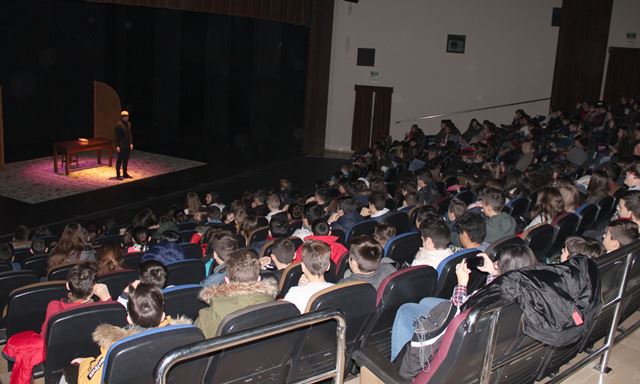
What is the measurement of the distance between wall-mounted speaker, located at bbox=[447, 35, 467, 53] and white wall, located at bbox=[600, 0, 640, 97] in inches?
137

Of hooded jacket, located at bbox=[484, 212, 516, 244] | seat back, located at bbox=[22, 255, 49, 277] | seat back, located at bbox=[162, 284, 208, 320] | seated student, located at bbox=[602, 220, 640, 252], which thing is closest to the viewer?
seat back, located at bbox=[162, 284, 208, 320]

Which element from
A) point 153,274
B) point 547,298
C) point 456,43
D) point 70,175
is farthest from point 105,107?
point 547,298

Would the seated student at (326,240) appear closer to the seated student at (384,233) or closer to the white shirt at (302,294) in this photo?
the seated student at (384,233)

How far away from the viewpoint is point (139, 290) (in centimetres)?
280

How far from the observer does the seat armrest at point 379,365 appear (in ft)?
8.89

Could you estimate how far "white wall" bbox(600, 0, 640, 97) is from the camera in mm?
14305

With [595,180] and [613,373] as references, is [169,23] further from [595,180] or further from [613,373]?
[613,373]

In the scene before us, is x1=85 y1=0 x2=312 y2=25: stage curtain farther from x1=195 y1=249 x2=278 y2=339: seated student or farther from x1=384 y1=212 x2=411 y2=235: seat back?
x1=195 y1=249 x2=278 y2=339: seated student

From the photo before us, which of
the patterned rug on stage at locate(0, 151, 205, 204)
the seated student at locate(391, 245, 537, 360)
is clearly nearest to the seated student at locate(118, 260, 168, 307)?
the seated student at locate(391, 245, 537, 360)

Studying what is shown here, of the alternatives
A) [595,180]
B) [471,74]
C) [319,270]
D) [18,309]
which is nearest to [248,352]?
[319,270]

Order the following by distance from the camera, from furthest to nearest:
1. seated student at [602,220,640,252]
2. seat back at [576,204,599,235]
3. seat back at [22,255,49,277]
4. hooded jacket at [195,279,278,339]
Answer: seat back at [22,255,49,277] → seat back at [576,204,599,235] → seated student at [602,220,640,252] → hooded jacket at [195,279,278,339]

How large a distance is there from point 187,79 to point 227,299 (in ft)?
47.0

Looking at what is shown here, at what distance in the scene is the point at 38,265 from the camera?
227 inches

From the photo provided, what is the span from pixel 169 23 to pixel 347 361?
47.5ft
